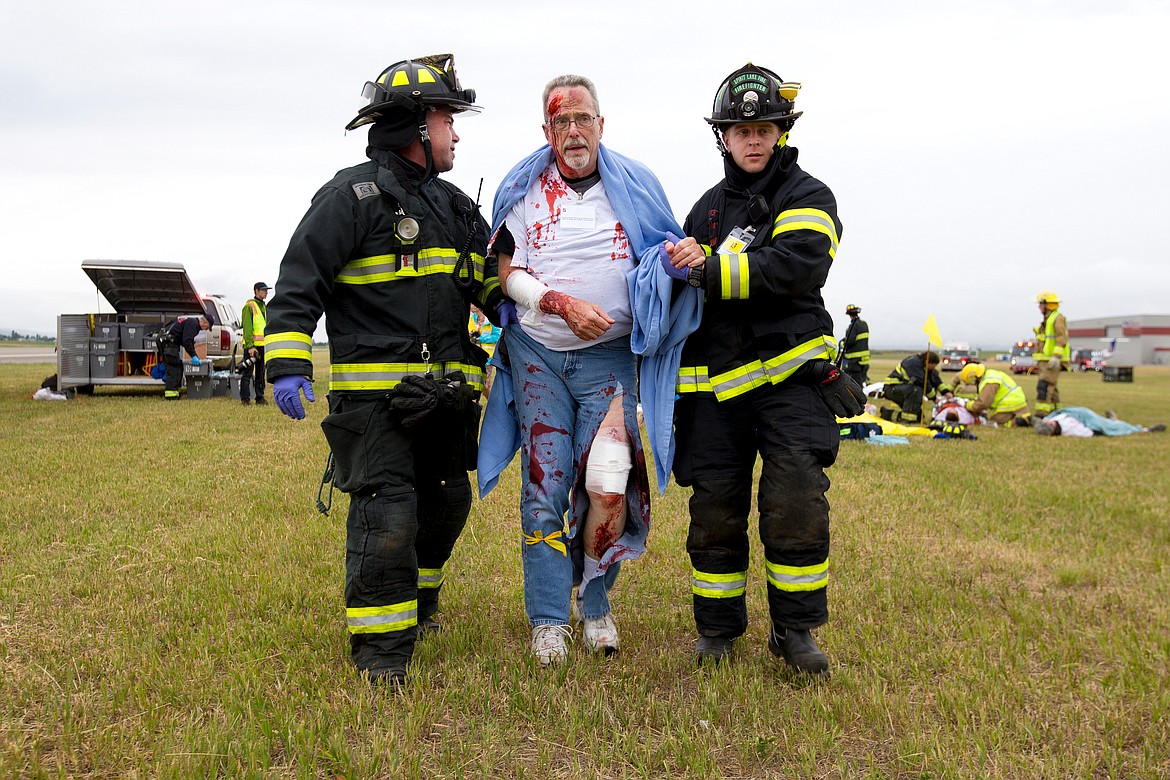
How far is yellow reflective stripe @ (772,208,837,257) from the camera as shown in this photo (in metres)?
3.51

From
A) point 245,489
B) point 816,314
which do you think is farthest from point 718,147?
point 245,489

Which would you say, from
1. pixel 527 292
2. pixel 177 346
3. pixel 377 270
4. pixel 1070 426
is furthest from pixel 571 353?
pixel 177 346

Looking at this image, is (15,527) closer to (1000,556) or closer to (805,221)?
(805,221)

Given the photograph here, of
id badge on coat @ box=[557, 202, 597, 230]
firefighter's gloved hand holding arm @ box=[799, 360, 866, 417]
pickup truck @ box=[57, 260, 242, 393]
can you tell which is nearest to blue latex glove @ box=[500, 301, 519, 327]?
id badge on coat @ box=[557, 202, 597, 230]

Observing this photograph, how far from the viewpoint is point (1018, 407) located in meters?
15.2

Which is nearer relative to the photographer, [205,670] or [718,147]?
[205,670]

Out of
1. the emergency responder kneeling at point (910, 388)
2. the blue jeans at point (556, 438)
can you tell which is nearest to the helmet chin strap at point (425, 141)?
the blue jeans at point (556, 438)

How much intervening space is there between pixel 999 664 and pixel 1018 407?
1285 centimetres

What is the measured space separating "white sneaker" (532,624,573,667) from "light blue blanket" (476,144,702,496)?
0.69m

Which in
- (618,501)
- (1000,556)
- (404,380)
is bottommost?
(1000,556)

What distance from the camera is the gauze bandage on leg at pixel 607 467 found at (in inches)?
147

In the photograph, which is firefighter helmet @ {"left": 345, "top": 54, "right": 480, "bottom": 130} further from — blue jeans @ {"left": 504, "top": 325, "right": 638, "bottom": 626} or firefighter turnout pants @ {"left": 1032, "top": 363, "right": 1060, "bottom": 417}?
firefighter turnout pants @ {"left": 1032, "top": 363, "right": 1060, "bottom": 417}

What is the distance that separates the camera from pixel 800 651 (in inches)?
140

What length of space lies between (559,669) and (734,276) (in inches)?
69.7
